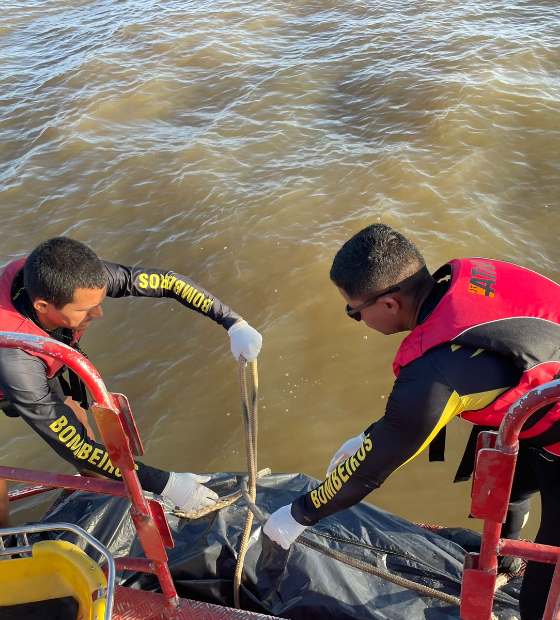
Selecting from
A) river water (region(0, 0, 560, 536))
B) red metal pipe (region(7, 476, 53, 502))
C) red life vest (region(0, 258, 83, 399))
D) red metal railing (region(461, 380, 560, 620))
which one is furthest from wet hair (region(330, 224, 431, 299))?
red metal pipe (region(7, 476, 53, 502))

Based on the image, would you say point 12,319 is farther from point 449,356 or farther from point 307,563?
point 449,356

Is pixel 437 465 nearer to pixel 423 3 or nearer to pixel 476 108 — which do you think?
pixel 476 108

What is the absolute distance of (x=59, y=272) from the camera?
2.52 m

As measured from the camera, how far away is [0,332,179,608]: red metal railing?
154 centimetres

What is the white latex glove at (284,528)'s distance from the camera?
7.61ft

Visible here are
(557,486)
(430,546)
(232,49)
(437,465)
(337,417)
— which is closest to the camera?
(557,486)

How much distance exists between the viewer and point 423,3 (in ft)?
31.9

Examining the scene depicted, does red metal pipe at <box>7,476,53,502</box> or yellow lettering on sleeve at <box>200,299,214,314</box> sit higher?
yellow lettering on sleeve at <box>200,299,214,314</box>

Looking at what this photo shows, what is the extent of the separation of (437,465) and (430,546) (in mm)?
961

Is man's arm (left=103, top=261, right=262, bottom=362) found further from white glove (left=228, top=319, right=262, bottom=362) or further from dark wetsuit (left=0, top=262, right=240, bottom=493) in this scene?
dark wetsuit (left=0, top=262, right=240, bottom=493)

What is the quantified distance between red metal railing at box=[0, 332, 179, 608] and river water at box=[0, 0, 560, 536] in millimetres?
1745

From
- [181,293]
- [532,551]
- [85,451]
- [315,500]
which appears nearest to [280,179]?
[181,293]

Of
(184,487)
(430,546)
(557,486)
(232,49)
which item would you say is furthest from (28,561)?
(232,49)

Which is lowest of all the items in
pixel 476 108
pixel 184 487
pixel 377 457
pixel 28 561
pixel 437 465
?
pixel 437 465
